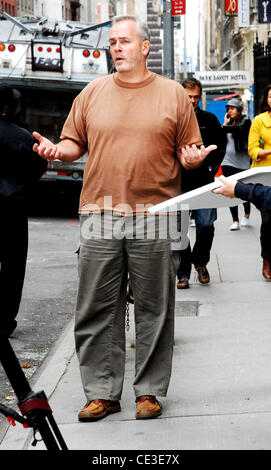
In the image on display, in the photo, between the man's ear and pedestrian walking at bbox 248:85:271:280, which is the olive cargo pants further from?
pedestrian walking at bbox 248:85:271:280

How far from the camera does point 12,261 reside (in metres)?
6.80

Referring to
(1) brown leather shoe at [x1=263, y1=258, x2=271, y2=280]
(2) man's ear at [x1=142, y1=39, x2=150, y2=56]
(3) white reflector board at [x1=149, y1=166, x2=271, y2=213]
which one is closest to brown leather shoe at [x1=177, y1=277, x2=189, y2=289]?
(1) brown leather shoe at [x1=263, y1=258, x2=271, y2=280]

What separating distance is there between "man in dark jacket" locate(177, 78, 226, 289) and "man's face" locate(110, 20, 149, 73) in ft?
9.99

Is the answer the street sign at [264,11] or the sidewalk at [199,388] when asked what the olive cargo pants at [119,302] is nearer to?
the sidewalk at [199,388]

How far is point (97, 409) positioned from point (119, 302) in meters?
0.58

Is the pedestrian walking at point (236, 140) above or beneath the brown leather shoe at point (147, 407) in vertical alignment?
beneath

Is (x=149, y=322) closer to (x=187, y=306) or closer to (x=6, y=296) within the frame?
(x=6, y=296)

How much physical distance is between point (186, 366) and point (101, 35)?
1117cm

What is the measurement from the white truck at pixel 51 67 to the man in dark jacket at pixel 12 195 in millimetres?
8677

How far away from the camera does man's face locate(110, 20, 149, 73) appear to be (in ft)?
15.4

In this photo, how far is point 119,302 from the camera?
4922mm

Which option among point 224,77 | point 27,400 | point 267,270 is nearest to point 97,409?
point 27,400

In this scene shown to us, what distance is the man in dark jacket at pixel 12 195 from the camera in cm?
671

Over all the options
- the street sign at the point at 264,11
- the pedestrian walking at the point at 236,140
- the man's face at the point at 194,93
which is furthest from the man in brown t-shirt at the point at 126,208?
the street sign at the point at 264,11
